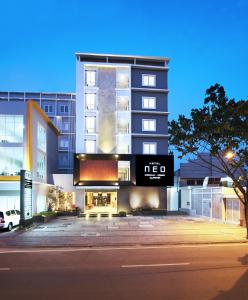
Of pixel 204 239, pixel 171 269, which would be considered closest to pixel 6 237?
pixel 204 239

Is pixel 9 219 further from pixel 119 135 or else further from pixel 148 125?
pixel 148 125

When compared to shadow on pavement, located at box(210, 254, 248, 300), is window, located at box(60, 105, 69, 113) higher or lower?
higher

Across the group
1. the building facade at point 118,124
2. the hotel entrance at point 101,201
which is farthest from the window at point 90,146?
the hotel entrance at point 101,201

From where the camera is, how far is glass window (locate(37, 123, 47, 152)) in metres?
38.7

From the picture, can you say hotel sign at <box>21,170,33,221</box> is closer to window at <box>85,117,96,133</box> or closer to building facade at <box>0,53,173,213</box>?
building facade at <box>0,53,173,213</box>

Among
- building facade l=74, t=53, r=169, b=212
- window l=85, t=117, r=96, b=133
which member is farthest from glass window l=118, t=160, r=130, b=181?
window l=85, t=117, r=96, b=133

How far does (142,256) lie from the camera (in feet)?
51.0

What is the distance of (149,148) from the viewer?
4512 cm

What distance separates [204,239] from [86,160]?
78.7 ft

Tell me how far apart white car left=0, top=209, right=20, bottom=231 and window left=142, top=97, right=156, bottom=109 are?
917 inches

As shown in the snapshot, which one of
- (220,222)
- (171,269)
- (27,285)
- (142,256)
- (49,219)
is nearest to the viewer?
(27,285)

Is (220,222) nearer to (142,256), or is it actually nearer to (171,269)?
(142,256)

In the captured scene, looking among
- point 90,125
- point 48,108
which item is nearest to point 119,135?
point 90,125

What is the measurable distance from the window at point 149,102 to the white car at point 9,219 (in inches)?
917
